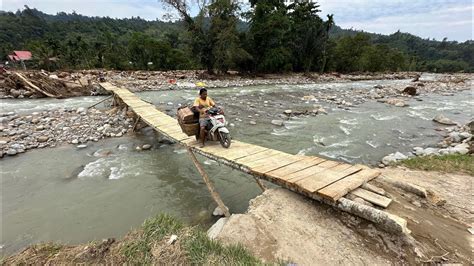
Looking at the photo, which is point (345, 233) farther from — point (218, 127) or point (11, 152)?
point (11, 152)

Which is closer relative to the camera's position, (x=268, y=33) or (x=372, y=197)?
(x=372, y=197)

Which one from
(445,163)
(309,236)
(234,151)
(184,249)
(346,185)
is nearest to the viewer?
(184,249)

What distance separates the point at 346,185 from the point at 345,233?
739 millimetres

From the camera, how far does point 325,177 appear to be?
4281mm

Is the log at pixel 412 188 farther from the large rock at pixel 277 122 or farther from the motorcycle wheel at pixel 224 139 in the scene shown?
the large rock at pixel 277 122

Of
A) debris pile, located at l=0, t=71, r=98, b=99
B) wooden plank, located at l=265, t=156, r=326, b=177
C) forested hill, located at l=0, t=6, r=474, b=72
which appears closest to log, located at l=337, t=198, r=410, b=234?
wooden plank, located at l=265, t=156, r=326, b=177

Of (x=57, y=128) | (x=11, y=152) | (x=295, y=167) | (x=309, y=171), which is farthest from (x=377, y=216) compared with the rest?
(x=57, y=128)

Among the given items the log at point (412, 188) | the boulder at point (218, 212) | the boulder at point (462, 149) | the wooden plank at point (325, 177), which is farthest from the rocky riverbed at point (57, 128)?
the boulder at point (462, 149)

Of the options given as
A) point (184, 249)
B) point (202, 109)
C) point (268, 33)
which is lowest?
point (184, 249)

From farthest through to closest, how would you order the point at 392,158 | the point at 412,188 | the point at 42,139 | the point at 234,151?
the point at 42,139 < the point at 392,158 < the point at 234,151 < the point at 412,188

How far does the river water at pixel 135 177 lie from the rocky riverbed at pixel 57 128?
528 millimetres

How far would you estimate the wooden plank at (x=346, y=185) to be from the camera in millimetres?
3668

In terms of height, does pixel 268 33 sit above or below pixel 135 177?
above

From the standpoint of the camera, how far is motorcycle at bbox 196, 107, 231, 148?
5816 millimetres
